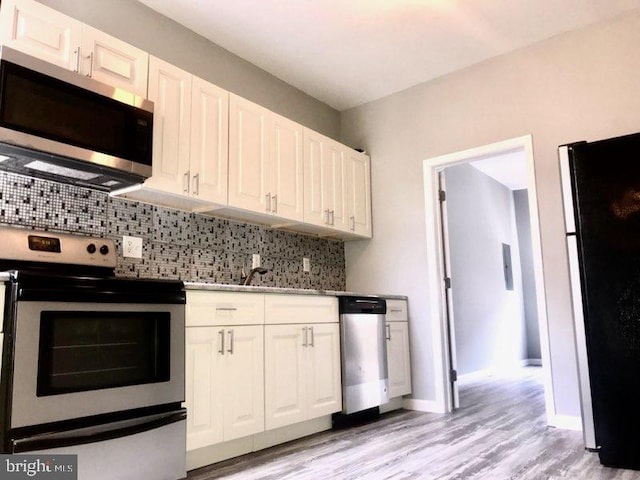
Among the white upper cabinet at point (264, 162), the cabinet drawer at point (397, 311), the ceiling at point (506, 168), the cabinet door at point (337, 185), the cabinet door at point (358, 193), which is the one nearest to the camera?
the white upper cabinet at point (264, 162)

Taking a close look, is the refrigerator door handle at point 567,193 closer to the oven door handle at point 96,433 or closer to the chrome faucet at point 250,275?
the chrome faucet at point 250,275

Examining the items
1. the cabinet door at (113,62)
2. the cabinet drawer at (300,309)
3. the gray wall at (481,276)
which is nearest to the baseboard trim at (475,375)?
the gray wall at (481,276)

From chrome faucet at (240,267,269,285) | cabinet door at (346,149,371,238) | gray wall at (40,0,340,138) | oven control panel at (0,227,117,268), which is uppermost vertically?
gray wall at (40,0,340,138)

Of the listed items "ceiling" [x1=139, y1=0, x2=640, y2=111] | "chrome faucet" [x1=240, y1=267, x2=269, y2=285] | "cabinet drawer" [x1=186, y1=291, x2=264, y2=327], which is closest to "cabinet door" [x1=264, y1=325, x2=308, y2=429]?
"cabinet drawer" [x1=186, y1=291, x2=264, y2=327]

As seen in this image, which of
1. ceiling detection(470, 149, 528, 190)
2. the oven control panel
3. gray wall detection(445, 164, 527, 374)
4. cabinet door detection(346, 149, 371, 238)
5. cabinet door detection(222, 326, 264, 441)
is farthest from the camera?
ceiling detection(470, 149, 528, 190)

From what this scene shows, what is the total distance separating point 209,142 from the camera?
9.36 ft

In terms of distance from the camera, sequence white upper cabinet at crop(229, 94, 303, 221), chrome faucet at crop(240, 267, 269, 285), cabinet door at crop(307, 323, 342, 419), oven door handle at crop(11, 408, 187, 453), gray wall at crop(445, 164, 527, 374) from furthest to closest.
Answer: gray wall at crop(445, 164, 527, 374) → chrome faucet at crop(240, 267, 269, 285) → white upper cabinet at crop(229, 94, 303, 221) → cabinet door at crop(307, 323, 342, 419) → oven door handle at crop(11, 408, 187, 453)

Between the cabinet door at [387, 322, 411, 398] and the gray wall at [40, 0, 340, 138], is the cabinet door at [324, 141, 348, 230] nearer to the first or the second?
the gray wall at [40, 0, 340, 138]

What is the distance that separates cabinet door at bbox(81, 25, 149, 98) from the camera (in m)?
2.32

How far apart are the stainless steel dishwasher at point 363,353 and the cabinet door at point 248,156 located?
0.88 metres

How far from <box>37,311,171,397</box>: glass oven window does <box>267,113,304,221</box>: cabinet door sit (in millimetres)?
1345

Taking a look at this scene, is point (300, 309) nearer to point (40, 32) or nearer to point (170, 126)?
point (170, 126)

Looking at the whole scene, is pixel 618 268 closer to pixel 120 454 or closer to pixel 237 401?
pixel 237 401

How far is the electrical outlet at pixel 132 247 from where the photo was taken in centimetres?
267
